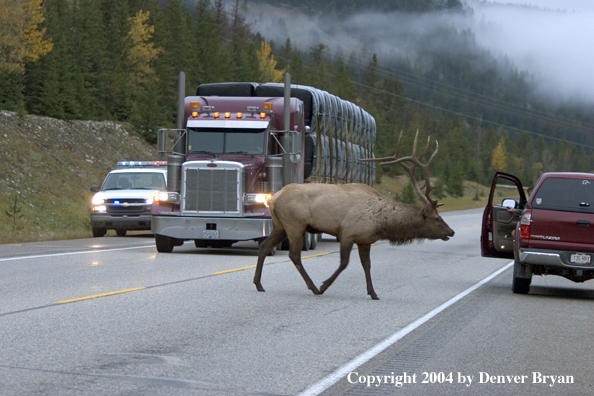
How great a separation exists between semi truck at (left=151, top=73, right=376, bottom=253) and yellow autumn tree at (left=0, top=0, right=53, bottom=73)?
110ft

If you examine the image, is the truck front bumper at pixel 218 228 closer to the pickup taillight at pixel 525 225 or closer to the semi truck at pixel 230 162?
the semi truck at pixel 230 162

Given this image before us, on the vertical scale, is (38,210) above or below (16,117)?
below

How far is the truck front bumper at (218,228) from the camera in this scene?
1912 centimetres

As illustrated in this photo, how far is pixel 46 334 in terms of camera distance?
29.5 ft

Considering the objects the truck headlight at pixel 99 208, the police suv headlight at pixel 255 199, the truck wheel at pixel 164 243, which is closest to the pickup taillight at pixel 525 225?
the police suv headlight at pixel 255 199

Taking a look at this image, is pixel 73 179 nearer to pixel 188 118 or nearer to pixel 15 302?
pixel 188 118

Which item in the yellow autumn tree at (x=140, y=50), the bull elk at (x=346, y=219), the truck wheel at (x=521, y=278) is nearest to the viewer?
the bull elk at (x=346, y=219)

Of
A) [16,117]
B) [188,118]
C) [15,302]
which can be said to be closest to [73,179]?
[16,117]

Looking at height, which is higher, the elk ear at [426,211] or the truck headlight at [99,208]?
the elk ear at [426,211]

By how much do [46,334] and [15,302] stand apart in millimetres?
2498

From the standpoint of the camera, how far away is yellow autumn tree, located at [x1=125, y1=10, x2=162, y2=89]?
7694 cm

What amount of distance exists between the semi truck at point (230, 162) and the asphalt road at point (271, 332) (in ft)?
6.83

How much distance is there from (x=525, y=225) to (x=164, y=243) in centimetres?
910

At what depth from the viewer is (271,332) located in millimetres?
9617
